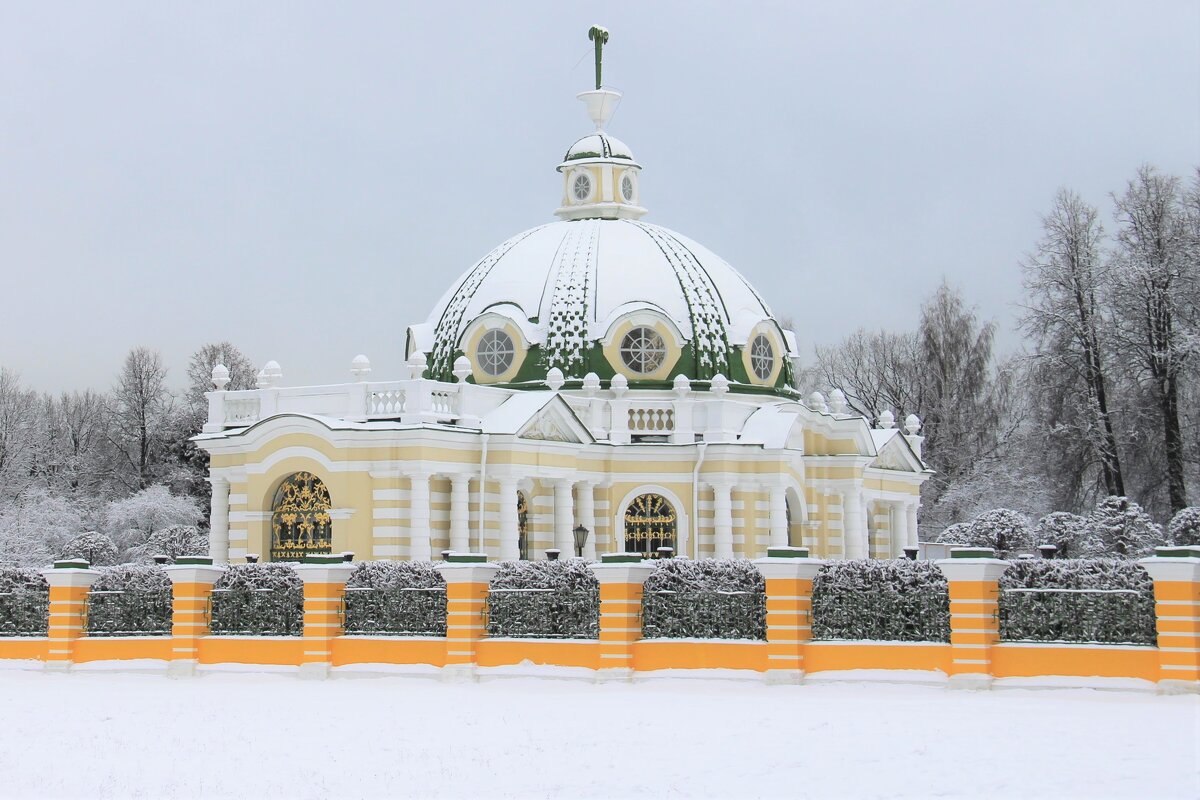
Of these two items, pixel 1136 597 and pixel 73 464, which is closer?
pixel 1136 597

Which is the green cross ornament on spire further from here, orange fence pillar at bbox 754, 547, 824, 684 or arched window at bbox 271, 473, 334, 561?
orange fence pillar at bbox 754, 547, 824, 684

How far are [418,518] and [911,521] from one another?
59.5ft

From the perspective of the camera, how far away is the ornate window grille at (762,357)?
4553cm

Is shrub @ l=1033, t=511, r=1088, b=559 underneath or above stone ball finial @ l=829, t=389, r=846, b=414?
underneath

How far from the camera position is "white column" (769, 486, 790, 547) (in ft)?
138

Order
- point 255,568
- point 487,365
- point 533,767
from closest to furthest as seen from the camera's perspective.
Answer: point 533,767 → point 255,568 → point 487,365

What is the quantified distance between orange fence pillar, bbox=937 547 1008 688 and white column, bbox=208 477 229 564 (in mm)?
20231

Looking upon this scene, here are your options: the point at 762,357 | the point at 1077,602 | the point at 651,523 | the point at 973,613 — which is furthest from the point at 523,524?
the point at 1077,602

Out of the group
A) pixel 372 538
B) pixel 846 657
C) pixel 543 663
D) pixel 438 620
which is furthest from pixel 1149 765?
pixel 372 538

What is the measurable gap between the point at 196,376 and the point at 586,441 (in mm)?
34125

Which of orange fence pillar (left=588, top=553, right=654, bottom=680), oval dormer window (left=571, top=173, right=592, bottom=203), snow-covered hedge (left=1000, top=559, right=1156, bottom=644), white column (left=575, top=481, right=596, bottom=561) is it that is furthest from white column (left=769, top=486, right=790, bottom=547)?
snow-covered hedge (left=1000, top=559, right=1156, bottom=644)

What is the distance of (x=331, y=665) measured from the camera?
26844mm

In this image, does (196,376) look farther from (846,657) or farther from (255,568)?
(846,657)

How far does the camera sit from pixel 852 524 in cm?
4556
